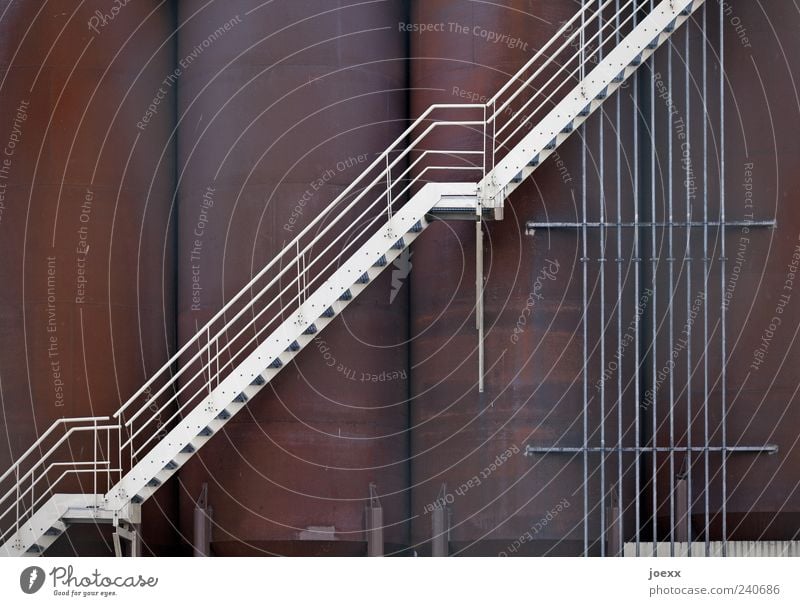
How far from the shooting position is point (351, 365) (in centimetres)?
2088

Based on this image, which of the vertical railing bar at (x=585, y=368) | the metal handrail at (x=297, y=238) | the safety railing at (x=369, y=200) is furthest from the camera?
the vertical railing bar at (x=585, y=368)

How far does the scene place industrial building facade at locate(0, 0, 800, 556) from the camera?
66.5 feet

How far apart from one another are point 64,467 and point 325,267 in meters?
4.16

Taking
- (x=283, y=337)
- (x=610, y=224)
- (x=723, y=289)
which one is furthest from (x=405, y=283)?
(x=723, y=289)

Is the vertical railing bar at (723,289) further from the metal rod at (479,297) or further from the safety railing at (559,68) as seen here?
the metal rod at (479,297)

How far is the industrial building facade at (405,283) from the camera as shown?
20281 mm

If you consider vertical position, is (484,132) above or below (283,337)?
above

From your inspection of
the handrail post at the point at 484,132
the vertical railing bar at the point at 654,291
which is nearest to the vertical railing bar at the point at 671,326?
the vertical railing bar at the point at 654,291

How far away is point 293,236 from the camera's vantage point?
20953 millimetres

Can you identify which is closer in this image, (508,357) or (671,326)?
(508,357)

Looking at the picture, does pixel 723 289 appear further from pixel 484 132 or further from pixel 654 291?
pixel 484 132

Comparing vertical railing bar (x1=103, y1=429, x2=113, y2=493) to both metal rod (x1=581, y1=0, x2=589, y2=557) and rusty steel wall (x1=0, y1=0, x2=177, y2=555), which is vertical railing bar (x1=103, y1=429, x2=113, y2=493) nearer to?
rusty steel wall (x1=0, y1=0, x2=177, y2=555)

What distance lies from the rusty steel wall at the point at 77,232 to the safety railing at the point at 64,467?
0.55ft
